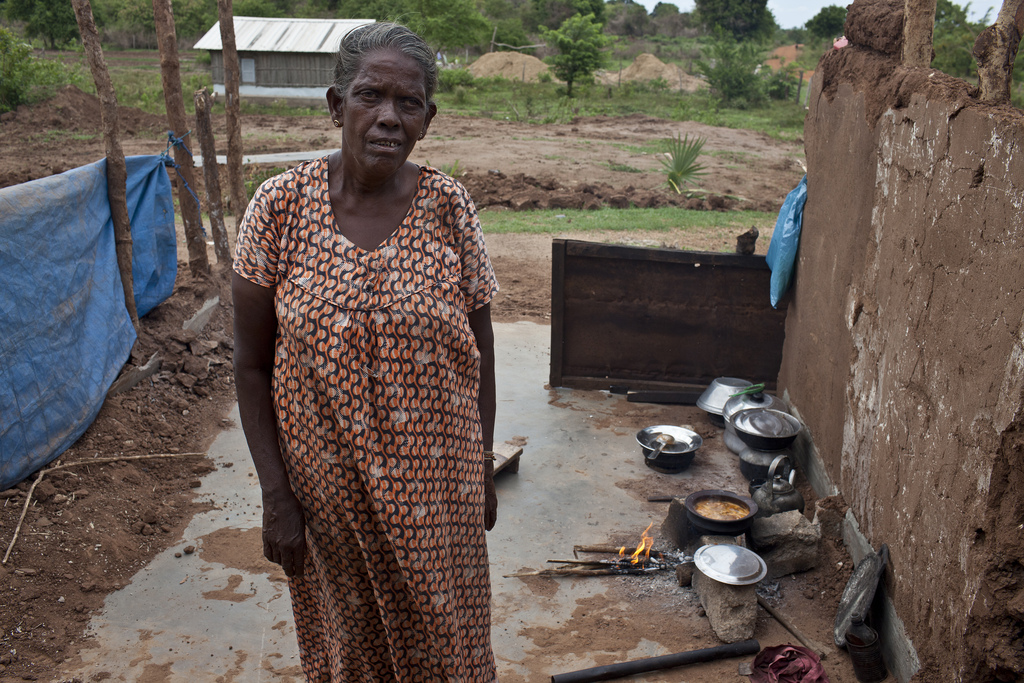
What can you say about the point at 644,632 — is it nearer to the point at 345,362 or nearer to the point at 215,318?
the point at 345,362

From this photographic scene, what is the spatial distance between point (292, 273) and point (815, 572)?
9.32ft

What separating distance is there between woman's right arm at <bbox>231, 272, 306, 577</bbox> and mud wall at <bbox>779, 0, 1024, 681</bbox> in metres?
1.84

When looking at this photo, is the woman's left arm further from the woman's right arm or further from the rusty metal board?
the rusty metal board

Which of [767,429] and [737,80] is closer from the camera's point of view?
[767,429]

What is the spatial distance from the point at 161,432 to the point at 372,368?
334 centimetres

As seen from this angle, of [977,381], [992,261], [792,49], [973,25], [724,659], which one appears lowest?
[724,659]

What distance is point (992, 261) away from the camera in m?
2.13

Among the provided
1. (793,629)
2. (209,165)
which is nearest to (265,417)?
(793,629)

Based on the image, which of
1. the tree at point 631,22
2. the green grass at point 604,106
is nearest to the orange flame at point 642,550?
the green grass at point 604,106

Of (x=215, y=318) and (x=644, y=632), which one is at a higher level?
(x=215, y=318)

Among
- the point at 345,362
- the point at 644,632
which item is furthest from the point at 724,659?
the point at 345,362

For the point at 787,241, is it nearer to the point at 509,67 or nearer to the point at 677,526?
the point at 677,526

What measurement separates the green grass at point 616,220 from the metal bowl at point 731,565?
6805 mm

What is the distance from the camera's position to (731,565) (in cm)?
303
